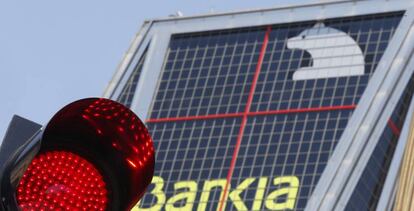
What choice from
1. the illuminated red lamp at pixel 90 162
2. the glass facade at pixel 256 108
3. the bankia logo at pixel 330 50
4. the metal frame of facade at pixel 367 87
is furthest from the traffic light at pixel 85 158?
the bankia logo at pixel 330 50

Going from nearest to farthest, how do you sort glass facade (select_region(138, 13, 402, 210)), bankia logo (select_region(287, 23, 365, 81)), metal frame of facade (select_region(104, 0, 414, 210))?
metal frame of facade (select_region(104, 0, 414, 210))
glass facade (select_region(138, 13, 402, 210))
bankia logo (select_region(287, 23, 365, 81))

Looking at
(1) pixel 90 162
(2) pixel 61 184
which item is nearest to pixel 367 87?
(1) pixel 90 162

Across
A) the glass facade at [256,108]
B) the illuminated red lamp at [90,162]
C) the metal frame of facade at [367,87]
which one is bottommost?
the glass facade at [256,108]

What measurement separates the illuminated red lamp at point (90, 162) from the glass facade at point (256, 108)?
135321mm

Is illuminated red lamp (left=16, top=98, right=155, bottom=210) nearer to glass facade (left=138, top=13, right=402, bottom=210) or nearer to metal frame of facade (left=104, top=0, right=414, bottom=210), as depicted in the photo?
metal frame of facade (left=104, top=0, right=414, bottom=210)

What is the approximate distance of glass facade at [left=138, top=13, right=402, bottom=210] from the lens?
149 meters

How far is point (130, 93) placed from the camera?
516 ft

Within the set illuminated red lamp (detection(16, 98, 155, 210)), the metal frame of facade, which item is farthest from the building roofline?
illuminated red lamp (detection(16, 98, 155, 210))

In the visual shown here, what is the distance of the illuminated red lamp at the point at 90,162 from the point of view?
8094 mm

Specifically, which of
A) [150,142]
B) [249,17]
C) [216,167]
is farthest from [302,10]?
[150,142]

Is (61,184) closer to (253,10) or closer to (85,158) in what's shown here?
(85,158)

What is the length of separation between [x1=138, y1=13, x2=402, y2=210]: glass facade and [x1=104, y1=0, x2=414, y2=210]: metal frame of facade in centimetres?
89

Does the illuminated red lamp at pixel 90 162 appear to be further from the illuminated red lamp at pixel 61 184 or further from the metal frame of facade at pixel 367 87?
the metal frame of facade at pixel 367 87

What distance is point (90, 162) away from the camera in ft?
27.4
